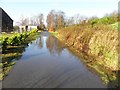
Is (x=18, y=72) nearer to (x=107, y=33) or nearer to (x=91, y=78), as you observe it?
(x=91, y=78)

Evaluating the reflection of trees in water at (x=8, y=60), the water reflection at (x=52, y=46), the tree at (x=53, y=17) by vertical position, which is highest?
the tree at (x=53, y=17)

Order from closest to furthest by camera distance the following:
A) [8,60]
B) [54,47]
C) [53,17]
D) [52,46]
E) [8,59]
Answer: [8,60], [8,59], [54,47], [52,46], [53,17]

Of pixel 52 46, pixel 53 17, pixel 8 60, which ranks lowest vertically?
pixel 52 46

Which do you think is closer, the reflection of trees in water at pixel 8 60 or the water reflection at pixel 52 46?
the reflection of trees in water at pixel 8 60

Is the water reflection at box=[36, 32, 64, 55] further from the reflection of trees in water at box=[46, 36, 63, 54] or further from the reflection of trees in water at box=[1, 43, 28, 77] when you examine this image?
the reflection of trees in water at box=[1, 43, 28, 77]

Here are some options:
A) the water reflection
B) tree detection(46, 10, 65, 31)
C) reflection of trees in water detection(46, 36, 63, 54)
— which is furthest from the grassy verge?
tree detection(46, 10, 65, 31)

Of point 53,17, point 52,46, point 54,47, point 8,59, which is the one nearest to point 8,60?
point 8,59

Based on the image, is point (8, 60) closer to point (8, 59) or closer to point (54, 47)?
point (8, 59)

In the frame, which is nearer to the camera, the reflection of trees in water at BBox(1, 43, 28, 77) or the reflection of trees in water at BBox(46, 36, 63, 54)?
the reflection of trees in water at BBox(1, 43, 28, 77)

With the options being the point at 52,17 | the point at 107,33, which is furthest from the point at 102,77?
the point at 52,17

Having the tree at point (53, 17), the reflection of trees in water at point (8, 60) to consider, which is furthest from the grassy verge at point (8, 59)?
the tree at point (53, 17)

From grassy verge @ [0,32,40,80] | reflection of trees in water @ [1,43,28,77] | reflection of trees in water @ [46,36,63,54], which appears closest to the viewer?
grassy verge @ [0,32,40,80]

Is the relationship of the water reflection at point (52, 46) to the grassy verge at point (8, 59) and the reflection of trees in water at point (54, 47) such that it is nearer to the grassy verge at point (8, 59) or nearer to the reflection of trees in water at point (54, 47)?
the reflection of trees in water at point (54, 47)

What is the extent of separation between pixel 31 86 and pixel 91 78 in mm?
2998
